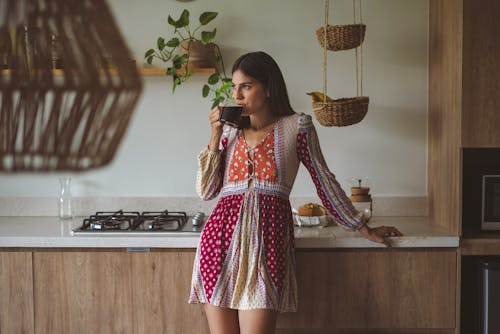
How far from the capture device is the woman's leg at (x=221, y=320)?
6.66 ft

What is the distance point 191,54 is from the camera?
2.79 metres

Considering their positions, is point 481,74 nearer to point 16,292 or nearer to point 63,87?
point 16,292

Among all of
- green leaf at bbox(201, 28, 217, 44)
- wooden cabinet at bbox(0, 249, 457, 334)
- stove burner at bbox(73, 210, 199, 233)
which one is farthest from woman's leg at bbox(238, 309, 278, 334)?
green leaf at bbox(201, 28, 217, 44)

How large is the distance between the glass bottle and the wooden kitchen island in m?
0.45

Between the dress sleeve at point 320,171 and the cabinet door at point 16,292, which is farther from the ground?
the dress sleeve at point 320,171

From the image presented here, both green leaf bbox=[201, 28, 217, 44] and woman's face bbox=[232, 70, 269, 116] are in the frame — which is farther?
green leaf bbox=[201, 28, 217, 44]

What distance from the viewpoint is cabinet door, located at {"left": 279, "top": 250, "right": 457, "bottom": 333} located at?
2371 millimetres

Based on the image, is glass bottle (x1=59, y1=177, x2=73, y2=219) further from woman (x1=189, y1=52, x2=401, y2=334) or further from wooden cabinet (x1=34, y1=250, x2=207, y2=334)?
woman (x1=189, y1=52, x2=401, y2=334)

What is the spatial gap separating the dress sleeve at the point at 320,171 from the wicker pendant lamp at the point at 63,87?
6.09ft

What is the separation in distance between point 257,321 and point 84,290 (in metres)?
0.86

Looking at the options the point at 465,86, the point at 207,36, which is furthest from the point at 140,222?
the point at 465,86

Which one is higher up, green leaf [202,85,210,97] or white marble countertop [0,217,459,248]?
green leaf [202,85,210,97]

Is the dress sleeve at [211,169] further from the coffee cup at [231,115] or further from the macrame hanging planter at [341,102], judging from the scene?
the macrame hanging planter at [341,102]

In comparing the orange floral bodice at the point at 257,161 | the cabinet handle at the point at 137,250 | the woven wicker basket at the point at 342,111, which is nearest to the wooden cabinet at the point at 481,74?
the woven wicker basket at the point at 342,111
